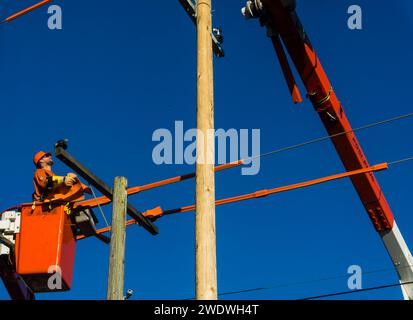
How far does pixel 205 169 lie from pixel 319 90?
5641 millimetres

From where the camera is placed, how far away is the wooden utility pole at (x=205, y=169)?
18.3 feet

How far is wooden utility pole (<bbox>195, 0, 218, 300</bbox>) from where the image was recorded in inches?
220

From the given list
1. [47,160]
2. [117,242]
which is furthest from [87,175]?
[47,160]

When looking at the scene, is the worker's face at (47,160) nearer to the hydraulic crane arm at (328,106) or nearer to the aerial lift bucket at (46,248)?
the aerial lift bucket at (46,248)

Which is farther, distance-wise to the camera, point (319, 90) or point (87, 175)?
point (319, 90)

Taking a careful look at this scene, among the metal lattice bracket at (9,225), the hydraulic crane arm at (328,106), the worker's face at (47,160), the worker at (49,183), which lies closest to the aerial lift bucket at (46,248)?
the worker at (49,183)

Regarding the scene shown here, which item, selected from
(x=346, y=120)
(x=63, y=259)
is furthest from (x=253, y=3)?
(x=63, y=259)

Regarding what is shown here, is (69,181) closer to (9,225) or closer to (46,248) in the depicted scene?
(46,248)

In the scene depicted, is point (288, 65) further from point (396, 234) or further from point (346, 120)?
point (396, 234)

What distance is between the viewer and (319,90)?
11.3 m

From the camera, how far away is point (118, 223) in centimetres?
723

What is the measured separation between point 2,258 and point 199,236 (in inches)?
168

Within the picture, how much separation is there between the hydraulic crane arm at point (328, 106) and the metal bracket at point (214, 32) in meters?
1.73
